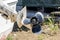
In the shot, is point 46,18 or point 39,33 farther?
point 46,18

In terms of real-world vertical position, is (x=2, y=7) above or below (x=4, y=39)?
above

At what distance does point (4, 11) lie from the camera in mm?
→ 5168

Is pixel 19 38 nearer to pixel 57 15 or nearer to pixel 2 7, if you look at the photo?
pixel 2 7

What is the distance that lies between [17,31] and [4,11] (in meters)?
0.66

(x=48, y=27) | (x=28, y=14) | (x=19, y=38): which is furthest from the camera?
(x=28, y=14)

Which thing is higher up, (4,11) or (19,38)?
(4,11)

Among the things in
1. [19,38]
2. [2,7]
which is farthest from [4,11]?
[19,38]

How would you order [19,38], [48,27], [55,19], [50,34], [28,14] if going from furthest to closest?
[28,14] → [55,19] → [48,27] → [50,34] → [19,38]

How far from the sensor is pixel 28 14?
6730 mm

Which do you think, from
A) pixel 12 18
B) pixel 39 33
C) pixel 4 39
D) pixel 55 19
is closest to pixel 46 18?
pixel 55 19

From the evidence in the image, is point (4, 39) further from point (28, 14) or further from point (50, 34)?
point (28, 14)

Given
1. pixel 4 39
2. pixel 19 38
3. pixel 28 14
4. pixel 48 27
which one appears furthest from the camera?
pixel 28 14

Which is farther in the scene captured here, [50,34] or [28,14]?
[28,14]

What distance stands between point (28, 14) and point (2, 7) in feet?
5.52
